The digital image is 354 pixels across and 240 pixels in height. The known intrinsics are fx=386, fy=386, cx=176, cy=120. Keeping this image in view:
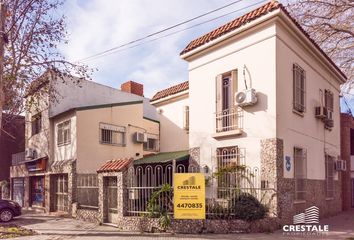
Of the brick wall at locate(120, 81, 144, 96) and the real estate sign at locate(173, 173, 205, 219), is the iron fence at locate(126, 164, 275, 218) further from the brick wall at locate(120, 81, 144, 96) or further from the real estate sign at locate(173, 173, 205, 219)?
the brick wall at locate(120, 81, 144, 96)

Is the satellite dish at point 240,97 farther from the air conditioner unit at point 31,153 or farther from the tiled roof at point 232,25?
the air conditioner unit at point 31,153

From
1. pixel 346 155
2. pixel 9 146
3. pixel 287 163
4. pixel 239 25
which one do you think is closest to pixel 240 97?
pixel 239 25

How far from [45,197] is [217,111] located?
38.9 ft

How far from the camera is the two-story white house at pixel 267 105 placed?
12.9 meters

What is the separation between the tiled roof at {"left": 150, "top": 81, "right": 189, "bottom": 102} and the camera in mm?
21234

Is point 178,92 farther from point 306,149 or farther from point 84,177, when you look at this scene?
point 306,149

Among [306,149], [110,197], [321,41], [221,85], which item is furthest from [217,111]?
[321,41]

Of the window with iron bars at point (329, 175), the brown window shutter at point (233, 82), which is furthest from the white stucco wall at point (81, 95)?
the window with iron bars at point (329, 175)

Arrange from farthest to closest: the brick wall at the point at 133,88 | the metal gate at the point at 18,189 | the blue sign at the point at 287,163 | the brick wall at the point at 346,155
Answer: the brick wall at the point at 133,88, the metal gate at the point at 18,189, the brick wall at the point at 346,155, the blue sign at the point at 287,163

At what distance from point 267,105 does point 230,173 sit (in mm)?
2658

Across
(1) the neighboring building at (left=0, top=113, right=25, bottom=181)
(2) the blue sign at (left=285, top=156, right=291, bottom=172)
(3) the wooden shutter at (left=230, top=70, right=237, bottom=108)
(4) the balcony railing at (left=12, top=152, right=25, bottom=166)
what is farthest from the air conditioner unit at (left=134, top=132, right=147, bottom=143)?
(1) the neighboring building at (left=0, top=113, right=25, bottom=181)

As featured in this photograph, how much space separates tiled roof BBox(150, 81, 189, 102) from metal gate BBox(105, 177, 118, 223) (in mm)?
8040

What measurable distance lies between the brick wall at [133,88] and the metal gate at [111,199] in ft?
47.4

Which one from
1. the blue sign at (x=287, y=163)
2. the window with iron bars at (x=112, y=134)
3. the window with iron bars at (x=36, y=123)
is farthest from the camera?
the window with iron bars at (x=36, y=123)
